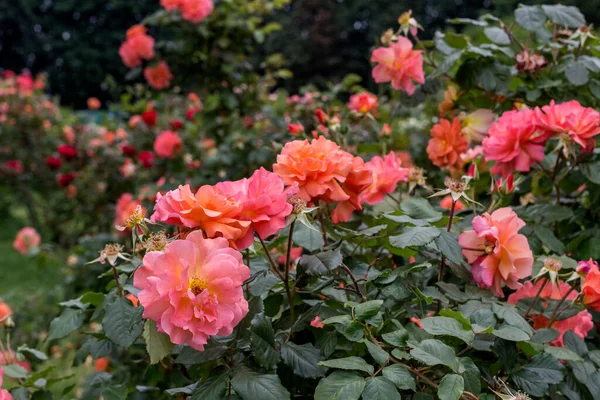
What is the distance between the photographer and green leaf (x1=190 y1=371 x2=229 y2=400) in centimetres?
68

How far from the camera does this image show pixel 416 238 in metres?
0.77

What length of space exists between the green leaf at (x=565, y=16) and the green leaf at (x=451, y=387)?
0.89 meters

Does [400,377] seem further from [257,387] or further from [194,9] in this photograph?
[194,9]

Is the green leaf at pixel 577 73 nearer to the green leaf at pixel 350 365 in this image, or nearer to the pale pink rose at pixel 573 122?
the pale pink rose at pixel 573 122

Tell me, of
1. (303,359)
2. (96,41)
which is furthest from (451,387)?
(96,41)

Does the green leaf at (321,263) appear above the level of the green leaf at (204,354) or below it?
above

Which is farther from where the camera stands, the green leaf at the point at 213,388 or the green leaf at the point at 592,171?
the green leaf at the point at 592,171

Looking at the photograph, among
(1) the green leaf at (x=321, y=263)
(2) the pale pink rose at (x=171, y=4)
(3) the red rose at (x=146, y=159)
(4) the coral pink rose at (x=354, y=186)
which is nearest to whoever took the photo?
(1) the green leaf at (x=321, y=263)

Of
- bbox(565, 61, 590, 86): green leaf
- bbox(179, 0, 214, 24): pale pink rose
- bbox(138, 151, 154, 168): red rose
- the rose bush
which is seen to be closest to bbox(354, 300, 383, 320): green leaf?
the rose bush

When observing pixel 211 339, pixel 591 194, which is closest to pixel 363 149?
pixel 591 194

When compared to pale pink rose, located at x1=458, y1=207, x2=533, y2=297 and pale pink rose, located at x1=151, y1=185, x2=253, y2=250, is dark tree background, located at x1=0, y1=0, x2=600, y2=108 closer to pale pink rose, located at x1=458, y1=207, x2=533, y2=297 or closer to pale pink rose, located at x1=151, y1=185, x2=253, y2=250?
pale pink rose, located at x1=458, y1=207, x2=533, y2=297

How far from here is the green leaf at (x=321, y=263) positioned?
0.73m

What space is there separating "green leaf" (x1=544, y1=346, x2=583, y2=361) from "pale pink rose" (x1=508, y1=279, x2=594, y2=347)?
11 centimetres

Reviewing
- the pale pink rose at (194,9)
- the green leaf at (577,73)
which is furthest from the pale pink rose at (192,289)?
the pale pink rose at (194,9)
